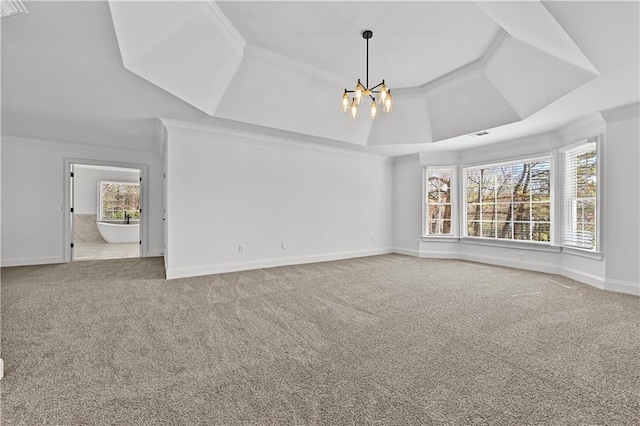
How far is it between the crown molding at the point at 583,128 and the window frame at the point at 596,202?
4.8 inches

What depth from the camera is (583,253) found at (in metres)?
4.56

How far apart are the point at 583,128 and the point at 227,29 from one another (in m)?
5.31

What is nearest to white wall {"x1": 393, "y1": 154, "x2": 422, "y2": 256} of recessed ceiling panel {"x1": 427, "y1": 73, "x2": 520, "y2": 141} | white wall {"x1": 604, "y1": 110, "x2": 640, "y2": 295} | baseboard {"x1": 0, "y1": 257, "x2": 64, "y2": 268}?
recessed ceiling panel {"x1": 427, "y1": 73, "x2": 520, "y2": 141}

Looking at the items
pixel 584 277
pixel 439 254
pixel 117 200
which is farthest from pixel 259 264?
pixel 117 200

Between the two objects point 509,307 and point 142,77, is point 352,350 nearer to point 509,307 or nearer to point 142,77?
point 509,307

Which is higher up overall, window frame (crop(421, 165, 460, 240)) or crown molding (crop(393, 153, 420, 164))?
crown molding (crop(393, 153, 420, 164))

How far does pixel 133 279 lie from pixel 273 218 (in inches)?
97.5

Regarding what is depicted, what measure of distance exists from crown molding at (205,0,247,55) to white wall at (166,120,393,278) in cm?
180

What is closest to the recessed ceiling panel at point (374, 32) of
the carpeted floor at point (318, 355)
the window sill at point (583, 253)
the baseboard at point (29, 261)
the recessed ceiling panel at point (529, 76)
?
the recessed ceiling panel at point (529, 76)

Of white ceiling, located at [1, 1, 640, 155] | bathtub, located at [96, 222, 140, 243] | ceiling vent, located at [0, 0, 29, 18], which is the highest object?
white ceiling, located at [1, 1, 640, 155]

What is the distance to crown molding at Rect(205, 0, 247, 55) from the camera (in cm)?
291

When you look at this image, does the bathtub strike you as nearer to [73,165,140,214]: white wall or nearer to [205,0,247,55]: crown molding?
[73,165,140,214]: white wall

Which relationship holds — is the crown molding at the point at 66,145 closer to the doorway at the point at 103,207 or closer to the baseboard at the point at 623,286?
the doorway at the point at 103,207

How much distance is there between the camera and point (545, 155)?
17.4ft
